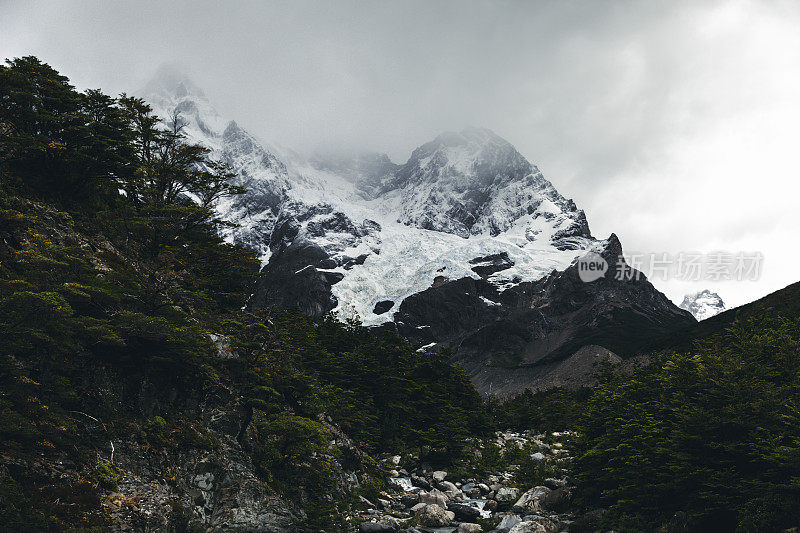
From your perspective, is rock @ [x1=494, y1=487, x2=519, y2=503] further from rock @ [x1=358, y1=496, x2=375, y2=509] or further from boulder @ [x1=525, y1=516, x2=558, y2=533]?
rock @ [x1=358, y1=496, x2=375, y2=509]

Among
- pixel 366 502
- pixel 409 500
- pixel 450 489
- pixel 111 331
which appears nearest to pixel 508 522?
pixel 409 500

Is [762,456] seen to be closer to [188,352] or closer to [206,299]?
[188,352]

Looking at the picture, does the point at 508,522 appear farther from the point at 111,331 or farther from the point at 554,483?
Answer: the point at 111,331

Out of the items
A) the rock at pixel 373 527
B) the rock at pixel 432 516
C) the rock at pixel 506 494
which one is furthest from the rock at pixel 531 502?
the rock at pixel 373 527

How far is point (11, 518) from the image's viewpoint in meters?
10.3

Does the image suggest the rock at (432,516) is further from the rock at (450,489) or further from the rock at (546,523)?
the rock at (450,489)

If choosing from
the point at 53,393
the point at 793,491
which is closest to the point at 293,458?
the point at 53,393

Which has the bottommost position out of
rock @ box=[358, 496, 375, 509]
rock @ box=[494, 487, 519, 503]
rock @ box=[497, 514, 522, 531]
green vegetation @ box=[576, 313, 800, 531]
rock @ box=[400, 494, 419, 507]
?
rock @ box=[400, 494, 419, 507]

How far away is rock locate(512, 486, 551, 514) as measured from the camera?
22.0 metres

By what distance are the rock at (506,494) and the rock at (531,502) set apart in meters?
0.98

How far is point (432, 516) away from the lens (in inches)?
855

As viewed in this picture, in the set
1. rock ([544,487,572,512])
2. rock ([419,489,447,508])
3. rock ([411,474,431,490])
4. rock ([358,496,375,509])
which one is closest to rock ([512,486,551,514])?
rock ([544,487,572,512])

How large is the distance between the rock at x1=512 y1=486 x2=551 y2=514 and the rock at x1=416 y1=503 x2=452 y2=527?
379 centimetres

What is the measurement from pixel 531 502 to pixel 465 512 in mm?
3579
